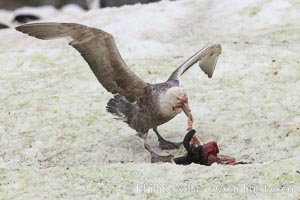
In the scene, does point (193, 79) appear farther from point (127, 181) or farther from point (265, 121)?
point (127, 181)

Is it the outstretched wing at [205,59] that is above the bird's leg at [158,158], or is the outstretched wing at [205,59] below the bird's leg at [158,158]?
above

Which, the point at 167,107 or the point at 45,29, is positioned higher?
the point at 45,29

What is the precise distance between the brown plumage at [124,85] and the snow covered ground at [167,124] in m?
0.48

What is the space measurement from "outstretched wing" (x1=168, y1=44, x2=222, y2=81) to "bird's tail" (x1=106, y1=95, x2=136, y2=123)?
0.72 meters

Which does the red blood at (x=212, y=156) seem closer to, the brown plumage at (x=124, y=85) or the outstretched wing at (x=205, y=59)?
the brown plumage at (x=124, y=85)

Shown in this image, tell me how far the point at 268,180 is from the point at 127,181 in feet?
4.91

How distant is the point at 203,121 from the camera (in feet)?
36.5

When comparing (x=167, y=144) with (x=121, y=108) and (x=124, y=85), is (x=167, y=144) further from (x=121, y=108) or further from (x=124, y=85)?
(x=124, y=85)

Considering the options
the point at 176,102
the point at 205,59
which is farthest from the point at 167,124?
the point at 176,102

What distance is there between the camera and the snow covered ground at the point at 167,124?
7.80m

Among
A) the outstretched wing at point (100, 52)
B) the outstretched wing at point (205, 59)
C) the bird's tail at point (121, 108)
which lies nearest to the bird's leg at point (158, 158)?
the bird's tail at point (121, 108)

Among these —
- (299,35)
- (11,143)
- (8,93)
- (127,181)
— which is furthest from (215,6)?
(127,181)

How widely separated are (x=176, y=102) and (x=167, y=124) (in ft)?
6.54

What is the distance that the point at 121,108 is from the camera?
10266mm
